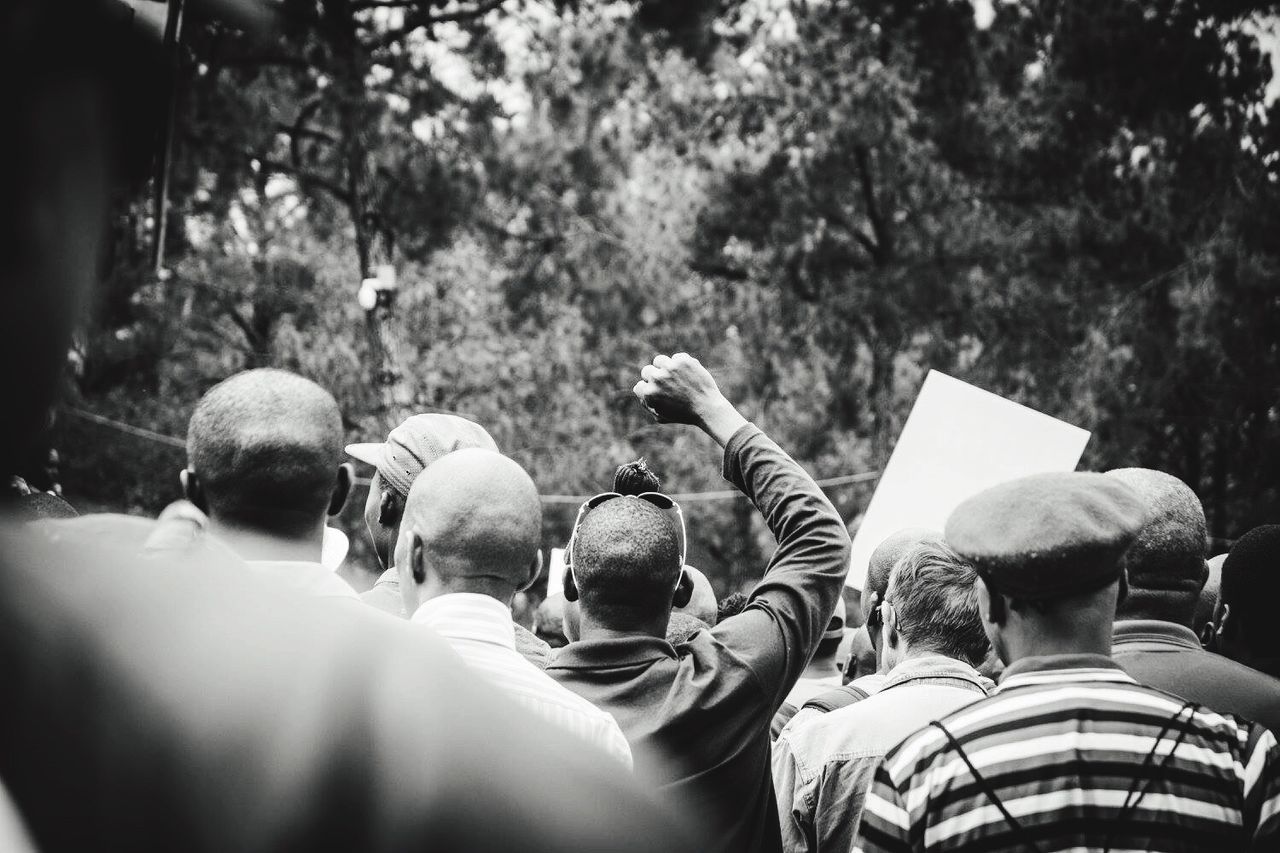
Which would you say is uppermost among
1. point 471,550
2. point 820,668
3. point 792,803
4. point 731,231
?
point 731,231

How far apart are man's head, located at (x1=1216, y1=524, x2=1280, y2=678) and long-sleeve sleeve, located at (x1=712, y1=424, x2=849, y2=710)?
1.19 meters

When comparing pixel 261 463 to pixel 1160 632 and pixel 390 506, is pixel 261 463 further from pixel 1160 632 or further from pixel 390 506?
pixel 1160 632

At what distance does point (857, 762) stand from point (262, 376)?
67.4 inches

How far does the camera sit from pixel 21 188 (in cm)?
55

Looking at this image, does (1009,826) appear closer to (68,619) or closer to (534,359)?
(68,619)

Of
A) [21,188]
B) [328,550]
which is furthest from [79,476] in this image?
[21,188]

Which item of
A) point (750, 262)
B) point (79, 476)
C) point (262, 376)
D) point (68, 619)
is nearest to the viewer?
point (68, 619)

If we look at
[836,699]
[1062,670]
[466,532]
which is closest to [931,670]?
[836,699]

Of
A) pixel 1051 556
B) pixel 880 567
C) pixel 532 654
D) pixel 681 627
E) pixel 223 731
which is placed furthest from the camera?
pixel 880 567

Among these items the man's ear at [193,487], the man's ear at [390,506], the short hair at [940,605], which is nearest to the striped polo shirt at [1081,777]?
the short hair at [940,605]

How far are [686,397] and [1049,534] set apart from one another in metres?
1.05

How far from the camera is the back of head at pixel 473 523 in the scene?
98.2 inches

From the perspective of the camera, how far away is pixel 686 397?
9.94 ft

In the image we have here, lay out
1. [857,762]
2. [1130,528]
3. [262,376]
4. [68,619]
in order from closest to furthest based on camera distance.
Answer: [68,619] < [1130,528] < [262,376] < [857,762]
